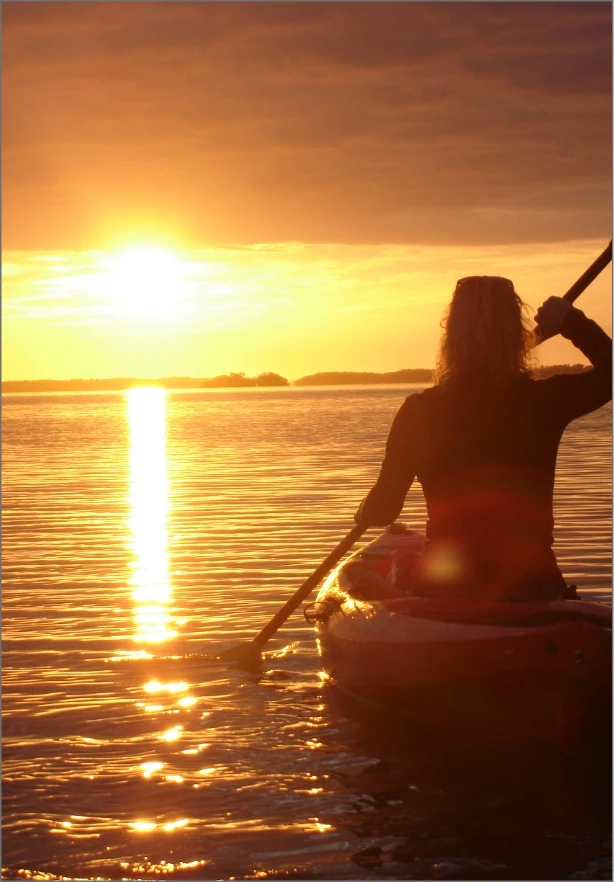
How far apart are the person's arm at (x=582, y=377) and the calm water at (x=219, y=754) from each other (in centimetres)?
181

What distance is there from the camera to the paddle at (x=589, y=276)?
757cm

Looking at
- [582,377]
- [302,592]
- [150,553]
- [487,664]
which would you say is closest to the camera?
[582,377]

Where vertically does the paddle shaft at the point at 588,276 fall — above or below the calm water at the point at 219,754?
above

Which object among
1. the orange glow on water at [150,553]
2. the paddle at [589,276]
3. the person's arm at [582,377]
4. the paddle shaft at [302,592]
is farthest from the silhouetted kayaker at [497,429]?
Result: the orange glow on water at [150,553]

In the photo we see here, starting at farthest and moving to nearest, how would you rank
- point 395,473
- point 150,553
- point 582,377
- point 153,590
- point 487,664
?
point 150,553 < point 153,590 < point 395,473 < point 487,664 < point 582,377

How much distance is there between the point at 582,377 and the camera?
232 inches

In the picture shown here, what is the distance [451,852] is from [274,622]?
4041mm

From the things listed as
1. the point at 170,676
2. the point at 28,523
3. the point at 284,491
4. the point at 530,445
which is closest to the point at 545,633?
the point at 530,445

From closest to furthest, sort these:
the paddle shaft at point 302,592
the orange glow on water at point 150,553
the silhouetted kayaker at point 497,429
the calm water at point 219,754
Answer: the calm water at point 219,754
the silhouetted kayaker at point 497,429
the paddle shaft at point 302,592
the orange glow on water at point 150,553

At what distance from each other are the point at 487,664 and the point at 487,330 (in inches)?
67.7

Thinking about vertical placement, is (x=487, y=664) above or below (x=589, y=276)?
below

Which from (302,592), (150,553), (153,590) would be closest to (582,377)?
(302,592)

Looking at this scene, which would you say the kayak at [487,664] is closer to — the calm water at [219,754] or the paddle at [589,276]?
the calm water at [219,754]

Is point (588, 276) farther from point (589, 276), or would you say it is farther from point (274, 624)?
point (274, 624)
